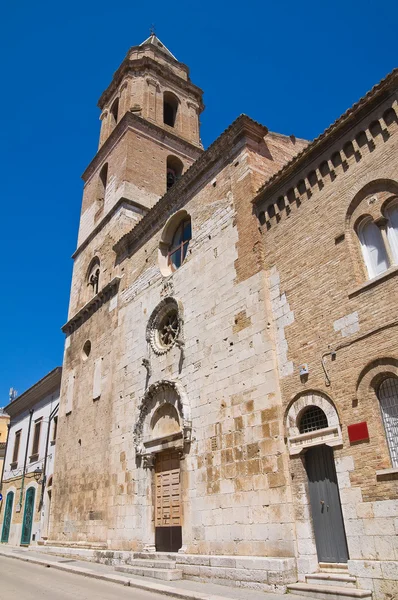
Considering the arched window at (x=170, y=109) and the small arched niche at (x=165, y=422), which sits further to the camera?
the arched window at (x=170, y=109)

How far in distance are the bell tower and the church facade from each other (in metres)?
3.90

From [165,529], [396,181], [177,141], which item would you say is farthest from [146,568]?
[177,141]

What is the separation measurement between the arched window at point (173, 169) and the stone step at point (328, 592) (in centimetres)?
1842

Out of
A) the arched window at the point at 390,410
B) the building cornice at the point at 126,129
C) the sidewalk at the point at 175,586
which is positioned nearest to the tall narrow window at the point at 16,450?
the sidewalk at the point at 175,586

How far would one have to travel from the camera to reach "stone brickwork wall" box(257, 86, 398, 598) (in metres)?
7.48

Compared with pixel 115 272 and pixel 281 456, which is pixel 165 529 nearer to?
pixel 281 456

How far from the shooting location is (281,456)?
30.0ft

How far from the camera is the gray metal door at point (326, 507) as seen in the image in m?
8.09

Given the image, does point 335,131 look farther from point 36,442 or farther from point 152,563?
point 36,442

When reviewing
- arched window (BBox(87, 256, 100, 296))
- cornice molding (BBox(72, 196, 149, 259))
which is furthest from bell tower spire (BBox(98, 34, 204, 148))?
arched window (BBox(87, 256, 100, 296))

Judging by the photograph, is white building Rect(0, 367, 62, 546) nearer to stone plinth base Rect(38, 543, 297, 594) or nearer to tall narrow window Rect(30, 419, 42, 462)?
tall narrow window Rect(30, 419, 42, 462)

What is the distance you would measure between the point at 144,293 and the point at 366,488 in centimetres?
992

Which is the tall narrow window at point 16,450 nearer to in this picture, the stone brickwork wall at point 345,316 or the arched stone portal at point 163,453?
the arched stone portal at point 163,453

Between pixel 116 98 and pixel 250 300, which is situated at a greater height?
pixel 116 98
